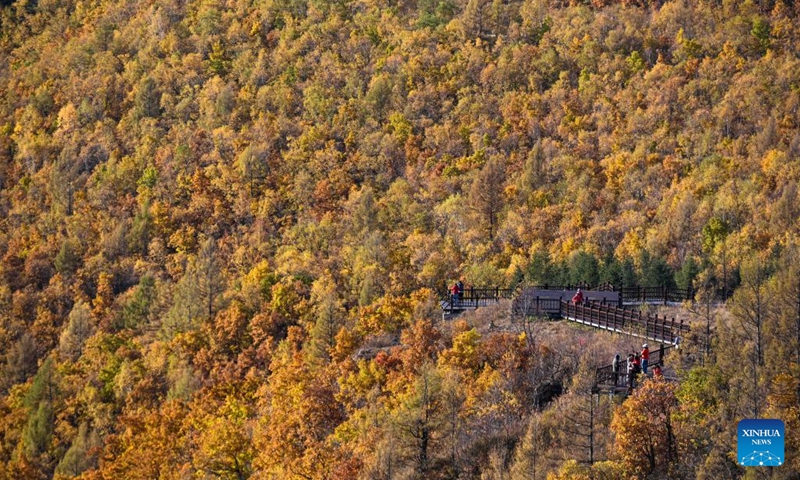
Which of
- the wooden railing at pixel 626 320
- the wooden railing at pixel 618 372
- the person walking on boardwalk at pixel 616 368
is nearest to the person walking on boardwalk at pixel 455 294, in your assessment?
the wooden railing at pixel 626 320

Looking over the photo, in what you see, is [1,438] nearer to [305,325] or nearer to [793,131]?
[305,325]

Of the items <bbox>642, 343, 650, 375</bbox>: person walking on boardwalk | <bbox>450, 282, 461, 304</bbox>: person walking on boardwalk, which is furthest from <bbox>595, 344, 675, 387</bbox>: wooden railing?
<bbox>450, 282, 461, 304</bbox>: person walking on boardwalk

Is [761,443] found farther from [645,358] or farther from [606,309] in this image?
[606,309]

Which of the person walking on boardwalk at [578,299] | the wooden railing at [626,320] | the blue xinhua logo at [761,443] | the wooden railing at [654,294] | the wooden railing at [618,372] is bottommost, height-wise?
the blue xinhua logo at [761,443]

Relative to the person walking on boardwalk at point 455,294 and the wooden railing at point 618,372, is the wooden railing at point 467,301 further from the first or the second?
the wooden railing at point 618,372

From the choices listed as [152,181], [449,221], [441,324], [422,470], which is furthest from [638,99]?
[422,470]
